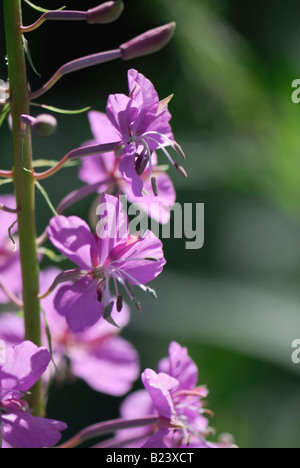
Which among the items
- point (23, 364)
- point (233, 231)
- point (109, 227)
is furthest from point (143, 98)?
point (233, 231)

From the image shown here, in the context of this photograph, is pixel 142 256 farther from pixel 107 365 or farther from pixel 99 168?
pixel 107 365

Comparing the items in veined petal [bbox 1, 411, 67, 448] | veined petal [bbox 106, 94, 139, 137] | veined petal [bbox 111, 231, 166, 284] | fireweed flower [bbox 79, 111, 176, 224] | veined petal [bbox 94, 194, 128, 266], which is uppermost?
veined petal [bbox 106, 94, 139, 137]

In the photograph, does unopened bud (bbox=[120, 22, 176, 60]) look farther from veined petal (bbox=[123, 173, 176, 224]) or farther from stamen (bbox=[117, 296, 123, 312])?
stamen (bbox=[117, 296, 123, 312])

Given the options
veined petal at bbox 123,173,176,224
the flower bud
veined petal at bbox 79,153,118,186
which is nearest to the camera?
the flower bud

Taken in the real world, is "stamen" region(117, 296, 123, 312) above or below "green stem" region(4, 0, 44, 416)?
below

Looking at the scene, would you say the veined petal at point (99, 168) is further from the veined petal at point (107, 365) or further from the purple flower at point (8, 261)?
the veined petal at point (107, 365)

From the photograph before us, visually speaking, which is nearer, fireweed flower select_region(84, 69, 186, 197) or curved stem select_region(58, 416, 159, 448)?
fireweed flower select_region(84, 69, 186, 197)

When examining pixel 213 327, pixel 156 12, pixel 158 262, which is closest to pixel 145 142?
pixel 158 262

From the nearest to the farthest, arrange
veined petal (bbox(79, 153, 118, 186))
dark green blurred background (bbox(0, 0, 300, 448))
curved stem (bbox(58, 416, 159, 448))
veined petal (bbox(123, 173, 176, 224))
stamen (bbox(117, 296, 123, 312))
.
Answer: stamen (bbox(117, 296, 123, 312)), curved stem (bbox(58, 416, 159, 448)), veined petal (bbox(123, 173, 176, 224)), veined petal (bbox(79, 153, 118, 186)), dark green blurred background (bbox(0, 0, 300, 448))

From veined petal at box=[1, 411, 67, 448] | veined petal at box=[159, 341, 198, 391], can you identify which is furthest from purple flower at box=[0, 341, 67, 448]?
veined petal at box=[159, 341, 198, 391]
